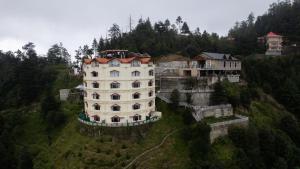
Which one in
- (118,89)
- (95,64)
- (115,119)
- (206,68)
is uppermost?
(95,64)

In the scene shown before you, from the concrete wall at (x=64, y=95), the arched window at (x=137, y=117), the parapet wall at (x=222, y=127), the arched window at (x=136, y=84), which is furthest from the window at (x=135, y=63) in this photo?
the concrete wall at (x=64, y=95)

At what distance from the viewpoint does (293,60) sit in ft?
288

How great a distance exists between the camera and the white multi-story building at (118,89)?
177ft

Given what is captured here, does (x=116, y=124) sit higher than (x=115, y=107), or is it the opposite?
(x=115, y=107)

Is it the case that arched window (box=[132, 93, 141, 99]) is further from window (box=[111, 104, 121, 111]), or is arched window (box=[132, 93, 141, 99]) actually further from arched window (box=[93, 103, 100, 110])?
arched window (box=[93, 103, 100, 110])

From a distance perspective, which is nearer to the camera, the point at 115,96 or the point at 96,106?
the point at 115,96

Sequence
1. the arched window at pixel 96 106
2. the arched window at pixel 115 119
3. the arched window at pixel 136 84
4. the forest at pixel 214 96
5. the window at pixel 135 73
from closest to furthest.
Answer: the forest at pixel 214 96 → the arched window at pixel 115 119 → the window at pixel 135 73 → the arched window at pixel 136 84 → the arched window at pixel 96 106

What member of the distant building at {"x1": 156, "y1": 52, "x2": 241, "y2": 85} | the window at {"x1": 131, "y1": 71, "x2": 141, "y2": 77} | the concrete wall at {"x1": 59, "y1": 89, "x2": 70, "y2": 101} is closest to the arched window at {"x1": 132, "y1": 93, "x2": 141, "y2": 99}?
the window at {"x1": 131, "y1": 71, "x2": 141, "y2": 77}

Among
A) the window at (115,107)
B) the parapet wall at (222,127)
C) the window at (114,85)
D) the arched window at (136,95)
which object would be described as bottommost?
the parapet wall at (222,127)

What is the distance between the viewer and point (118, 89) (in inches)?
2127

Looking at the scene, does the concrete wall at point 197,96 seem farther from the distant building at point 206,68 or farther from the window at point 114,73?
the window at point 114,73

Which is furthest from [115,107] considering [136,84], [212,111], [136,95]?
[212,111]

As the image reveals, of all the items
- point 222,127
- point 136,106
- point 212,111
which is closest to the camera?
point 222,127

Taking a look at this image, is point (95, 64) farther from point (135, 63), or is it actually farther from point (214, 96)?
point (214, 96)
